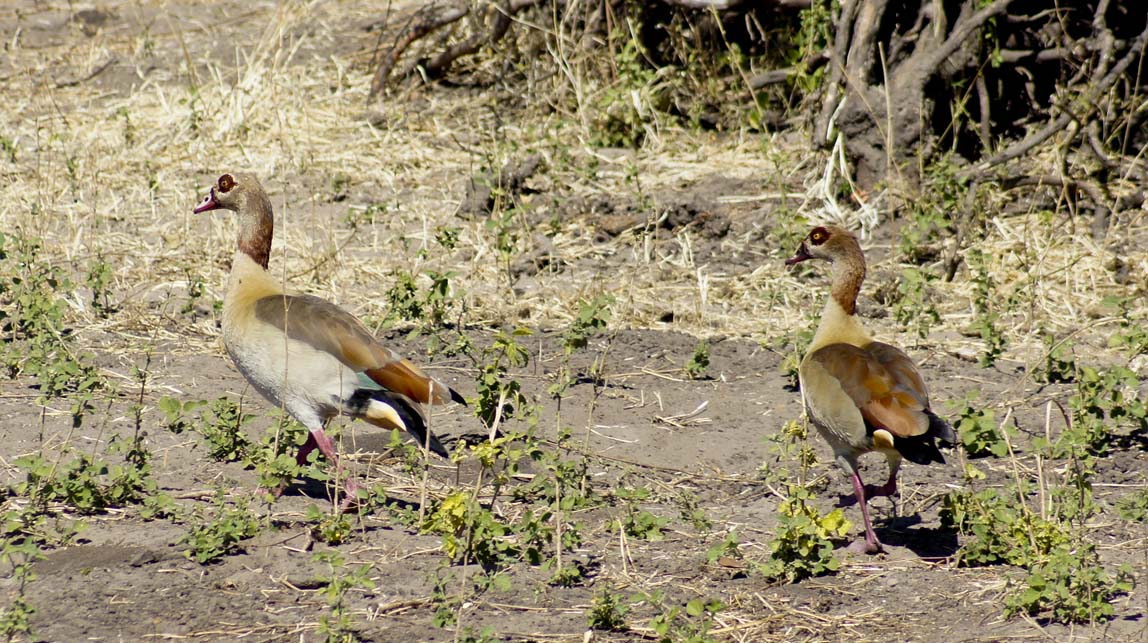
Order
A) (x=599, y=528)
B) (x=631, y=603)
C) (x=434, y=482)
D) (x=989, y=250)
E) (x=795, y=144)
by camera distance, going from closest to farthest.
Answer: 1. (x=631, y=603)
2. (x=599, y=528)
3. (x=434, y=482)
4. (x=989, y=250)
5. (x=795, y=144)

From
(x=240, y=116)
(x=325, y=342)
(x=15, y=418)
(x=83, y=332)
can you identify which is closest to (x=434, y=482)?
(x=325, y=342)

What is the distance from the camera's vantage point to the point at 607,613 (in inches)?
172

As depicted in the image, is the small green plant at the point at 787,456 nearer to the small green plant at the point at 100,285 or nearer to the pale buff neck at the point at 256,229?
the pale buff neck at the point at 256,229

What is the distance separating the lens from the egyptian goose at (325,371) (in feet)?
17.8

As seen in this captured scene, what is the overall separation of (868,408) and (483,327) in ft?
9.36

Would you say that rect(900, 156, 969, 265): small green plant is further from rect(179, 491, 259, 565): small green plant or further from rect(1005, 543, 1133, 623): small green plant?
rect(179, 491, 259, 565): small green plant

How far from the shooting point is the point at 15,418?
20.0ft

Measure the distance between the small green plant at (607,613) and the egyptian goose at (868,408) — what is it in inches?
45.7

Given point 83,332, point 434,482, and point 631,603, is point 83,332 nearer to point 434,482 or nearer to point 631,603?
point 434,482

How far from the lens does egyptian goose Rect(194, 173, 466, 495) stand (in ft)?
17.8

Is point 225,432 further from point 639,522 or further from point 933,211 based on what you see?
point 933,211

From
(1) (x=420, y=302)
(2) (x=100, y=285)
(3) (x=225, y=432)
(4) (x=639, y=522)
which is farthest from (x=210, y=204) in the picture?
(4) (x=639, y=522)

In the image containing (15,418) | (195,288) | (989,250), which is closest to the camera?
(15,418)

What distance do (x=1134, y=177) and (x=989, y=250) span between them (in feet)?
4.56
